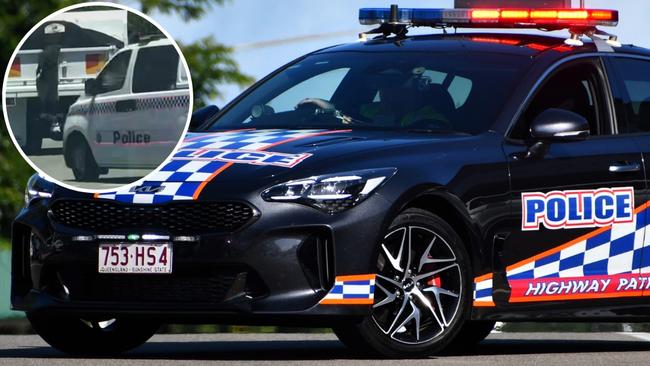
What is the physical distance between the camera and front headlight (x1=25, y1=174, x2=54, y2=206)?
8.79 m

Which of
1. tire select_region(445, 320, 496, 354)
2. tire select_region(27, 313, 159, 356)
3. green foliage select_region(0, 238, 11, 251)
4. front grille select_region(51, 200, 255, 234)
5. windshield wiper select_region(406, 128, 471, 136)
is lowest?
green foliage select_region(0, 238, 11, 251)

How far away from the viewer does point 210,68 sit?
42.9 m

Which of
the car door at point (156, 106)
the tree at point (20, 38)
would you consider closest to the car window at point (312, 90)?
the car door at point (156, 106)

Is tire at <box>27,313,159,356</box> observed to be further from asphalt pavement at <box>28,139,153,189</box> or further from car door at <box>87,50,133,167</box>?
car door at <box>87,50,133,167</box>

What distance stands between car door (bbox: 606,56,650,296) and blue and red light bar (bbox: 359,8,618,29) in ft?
0.86

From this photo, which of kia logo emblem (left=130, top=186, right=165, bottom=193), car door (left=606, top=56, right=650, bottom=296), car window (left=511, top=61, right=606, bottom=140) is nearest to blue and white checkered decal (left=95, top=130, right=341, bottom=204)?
kia logo emblem (left=130, top=186, right=165, bottom=193)

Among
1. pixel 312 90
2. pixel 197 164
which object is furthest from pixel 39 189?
pixel 312 90

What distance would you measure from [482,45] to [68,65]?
9.17 feet

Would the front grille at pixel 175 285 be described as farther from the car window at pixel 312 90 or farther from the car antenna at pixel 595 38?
the car antenna at pixel 595 38

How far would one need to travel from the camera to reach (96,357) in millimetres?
9148

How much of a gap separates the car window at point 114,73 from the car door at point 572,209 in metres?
2.09

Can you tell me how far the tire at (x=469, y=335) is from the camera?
1029cm

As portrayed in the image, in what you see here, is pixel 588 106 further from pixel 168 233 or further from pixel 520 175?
pixel 168 233

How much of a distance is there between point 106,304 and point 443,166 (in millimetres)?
1670
